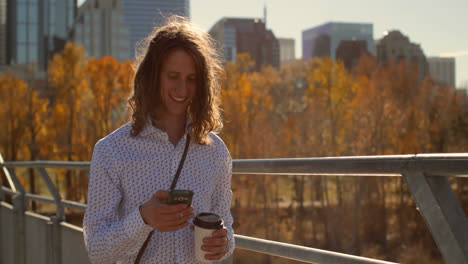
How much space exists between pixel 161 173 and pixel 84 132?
3771 centimetres

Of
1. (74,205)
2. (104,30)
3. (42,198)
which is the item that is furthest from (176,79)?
(104,30)

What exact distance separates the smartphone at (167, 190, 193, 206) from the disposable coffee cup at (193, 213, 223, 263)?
5.6 inches

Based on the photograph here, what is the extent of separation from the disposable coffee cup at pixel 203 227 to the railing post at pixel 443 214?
60cm

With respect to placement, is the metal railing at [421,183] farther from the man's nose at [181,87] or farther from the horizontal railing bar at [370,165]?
the man's nose at [181,87]

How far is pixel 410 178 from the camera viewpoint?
1367 mm

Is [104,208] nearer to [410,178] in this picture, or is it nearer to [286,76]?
[410,178]

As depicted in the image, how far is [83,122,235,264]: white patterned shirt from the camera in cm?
158

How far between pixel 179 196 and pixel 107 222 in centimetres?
31

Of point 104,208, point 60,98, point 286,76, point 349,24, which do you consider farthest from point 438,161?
point 349,24

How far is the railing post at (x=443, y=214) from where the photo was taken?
1.25 m

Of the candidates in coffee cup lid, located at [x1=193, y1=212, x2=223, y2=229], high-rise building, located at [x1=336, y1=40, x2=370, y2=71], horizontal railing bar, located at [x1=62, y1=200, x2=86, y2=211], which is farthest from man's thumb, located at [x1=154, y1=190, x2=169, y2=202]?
high-rise building, located at [x1=336, y1=40, x2=370, y2=71]

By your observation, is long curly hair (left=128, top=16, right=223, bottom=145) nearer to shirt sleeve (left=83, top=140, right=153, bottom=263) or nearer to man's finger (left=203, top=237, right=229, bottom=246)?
shirt sleeve (left=83, top=140, right=153, bottom=263)

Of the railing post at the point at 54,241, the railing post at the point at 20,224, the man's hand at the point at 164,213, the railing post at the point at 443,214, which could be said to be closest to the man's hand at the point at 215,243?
the man's hand at the point at 164,213

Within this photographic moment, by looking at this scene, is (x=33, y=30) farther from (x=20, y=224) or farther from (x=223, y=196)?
(x=223, y=196)
